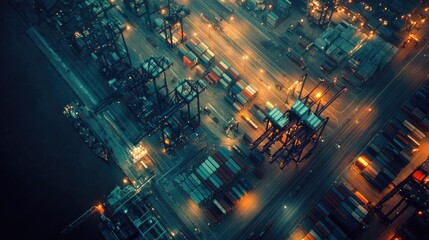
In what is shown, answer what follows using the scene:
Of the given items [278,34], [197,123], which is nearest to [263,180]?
[197,123]

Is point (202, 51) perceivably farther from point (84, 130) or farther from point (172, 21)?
point (84, 130)

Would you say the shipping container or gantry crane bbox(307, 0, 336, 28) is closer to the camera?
the shipping container

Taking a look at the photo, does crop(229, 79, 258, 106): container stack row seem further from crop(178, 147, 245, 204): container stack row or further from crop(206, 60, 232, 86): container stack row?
crop(178, 147, 245, 204): container stack row

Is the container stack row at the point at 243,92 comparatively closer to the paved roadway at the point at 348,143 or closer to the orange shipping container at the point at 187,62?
Answer: the orange shipping container at the point at 187,62

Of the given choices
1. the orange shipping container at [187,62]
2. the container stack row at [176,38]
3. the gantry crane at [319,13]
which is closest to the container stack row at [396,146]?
the gantry crane at [319,13]

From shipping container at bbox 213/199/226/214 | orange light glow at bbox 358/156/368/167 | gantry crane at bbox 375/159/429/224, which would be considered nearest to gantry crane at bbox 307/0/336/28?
orange light glow at bbox 358/156/368/167

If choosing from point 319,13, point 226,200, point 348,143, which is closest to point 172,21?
point 319,13
